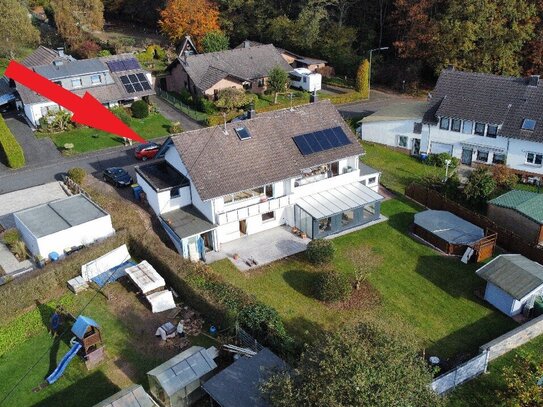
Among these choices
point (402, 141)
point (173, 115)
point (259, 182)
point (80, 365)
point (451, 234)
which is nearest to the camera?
point (80, 365)

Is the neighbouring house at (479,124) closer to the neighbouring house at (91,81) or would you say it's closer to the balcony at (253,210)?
the balcony at (253,210)

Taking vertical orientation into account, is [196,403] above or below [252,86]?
below

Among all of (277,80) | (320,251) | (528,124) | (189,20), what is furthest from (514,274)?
(189,20)

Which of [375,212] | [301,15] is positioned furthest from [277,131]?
[301,15]

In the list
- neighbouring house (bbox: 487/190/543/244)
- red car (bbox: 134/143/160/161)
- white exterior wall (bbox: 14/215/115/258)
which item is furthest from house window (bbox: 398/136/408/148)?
white exterior wall (bbox: 14/215/115/258)

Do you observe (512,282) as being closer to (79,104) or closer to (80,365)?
(80,365)

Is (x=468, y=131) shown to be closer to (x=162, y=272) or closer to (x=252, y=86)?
(x=252, y=86)
